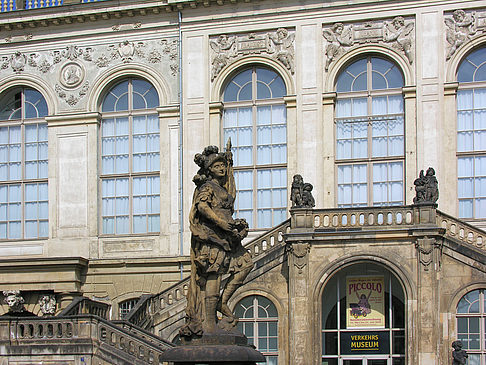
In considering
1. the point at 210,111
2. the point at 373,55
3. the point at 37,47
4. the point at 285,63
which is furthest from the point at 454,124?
the point at 37,47

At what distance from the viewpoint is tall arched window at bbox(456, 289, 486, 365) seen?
27.5 metres

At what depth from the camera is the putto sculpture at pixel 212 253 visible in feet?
47.3

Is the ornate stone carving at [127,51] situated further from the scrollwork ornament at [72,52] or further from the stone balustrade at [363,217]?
the stone balustrade at [363,217]

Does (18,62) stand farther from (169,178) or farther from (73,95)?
(169,178)

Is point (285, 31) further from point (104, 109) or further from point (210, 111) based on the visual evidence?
point (104, 109)

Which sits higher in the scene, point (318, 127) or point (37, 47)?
point (37, 47)

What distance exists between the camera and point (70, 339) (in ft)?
81.9

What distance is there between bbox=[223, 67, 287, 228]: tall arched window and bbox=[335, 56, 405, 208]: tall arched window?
194 centimetres

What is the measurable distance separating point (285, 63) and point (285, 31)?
108 cm

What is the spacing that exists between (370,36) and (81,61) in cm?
1018

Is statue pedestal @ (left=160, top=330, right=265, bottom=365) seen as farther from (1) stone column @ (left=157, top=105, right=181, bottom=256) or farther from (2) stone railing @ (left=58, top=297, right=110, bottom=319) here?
(1) stone column @ (left=157, top=105, right=181, bottom=256)

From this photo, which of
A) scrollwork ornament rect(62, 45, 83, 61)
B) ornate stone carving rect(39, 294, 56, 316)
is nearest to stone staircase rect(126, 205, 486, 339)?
ornate stone carving rect(39, 294, 56, 316)

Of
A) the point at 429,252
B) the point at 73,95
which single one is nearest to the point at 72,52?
the point at 73,95

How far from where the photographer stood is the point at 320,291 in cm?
2833
